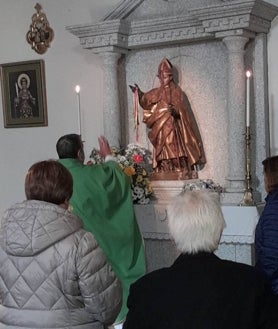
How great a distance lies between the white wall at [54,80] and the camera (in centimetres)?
571

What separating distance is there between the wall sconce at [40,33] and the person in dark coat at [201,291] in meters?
4.36

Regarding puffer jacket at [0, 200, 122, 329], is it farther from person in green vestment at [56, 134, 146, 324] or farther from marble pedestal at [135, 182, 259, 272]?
marble pedestal at [135, 182, 259, 272]

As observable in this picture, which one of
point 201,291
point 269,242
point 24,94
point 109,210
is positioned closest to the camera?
point 201,291

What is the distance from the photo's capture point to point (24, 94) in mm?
6078

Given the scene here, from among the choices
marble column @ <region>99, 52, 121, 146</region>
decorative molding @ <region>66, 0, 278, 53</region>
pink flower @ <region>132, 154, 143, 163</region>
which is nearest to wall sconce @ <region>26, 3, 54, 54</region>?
decorative molding @ <region>66, 0, 278, 53</region>

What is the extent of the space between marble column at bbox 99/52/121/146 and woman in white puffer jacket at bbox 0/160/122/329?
9.74 feet

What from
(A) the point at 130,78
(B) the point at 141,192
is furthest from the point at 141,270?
(A) the point at 130,78

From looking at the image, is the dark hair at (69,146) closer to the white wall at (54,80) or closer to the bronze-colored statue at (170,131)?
the bronze-colored statue at (170,131)

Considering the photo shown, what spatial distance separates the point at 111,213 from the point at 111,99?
1.45 meters

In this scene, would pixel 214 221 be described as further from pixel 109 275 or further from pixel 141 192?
pixel 141 192

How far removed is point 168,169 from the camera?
507 centimetres

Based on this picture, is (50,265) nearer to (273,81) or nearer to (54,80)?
(273,81)

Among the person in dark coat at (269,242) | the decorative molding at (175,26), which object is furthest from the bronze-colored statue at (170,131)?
the person in dark coat at (269,242)

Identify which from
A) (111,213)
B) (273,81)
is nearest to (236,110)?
(273,81)
